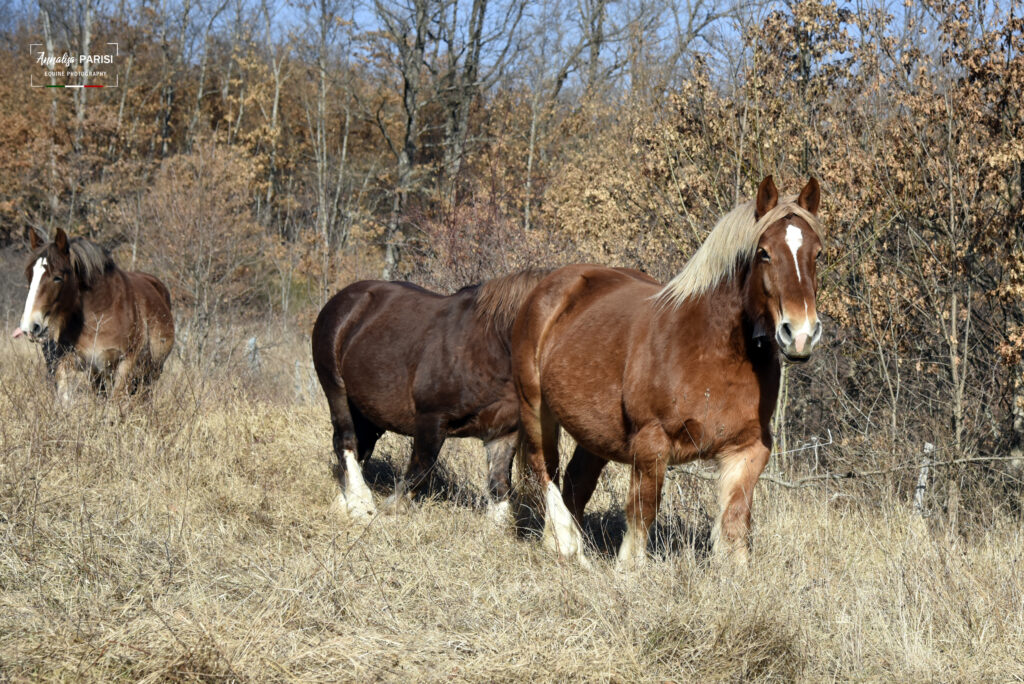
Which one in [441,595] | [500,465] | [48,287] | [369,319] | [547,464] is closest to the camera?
[441,595]

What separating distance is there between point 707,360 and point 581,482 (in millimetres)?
1715

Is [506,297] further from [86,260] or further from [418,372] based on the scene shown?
[86,260]

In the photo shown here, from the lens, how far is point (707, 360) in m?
4.55

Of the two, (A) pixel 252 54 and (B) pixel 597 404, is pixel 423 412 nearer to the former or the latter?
(B) pixel 597 404

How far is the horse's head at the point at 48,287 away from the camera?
8.38 meters

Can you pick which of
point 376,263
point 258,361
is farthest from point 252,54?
point 258,361

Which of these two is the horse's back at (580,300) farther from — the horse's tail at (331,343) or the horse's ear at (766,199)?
the horse's tail at (331,343)

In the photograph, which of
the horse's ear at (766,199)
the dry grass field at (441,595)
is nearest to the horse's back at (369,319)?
the dry grass field at (441,595)

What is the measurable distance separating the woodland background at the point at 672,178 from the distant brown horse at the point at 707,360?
1842 mm

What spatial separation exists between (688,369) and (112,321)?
670 cm

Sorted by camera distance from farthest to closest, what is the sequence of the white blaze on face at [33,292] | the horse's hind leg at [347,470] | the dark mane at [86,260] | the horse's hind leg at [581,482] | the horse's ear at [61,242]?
the dark mane at [86,260]
the horse's ear at [61,242]
the white blaze on face at [33,292]
the horse's hind leg at [347,470]
the horse's hind leg at [581,482]

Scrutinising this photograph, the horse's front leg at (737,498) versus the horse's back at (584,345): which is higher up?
the horse's back at (584,345)

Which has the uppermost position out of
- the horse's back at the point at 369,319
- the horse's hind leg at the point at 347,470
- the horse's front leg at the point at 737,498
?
the horse's back at the point at 369,319

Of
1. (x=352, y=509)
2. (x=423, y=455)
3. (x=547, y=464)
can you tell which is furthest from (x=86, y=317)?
(x=547, y=464)
